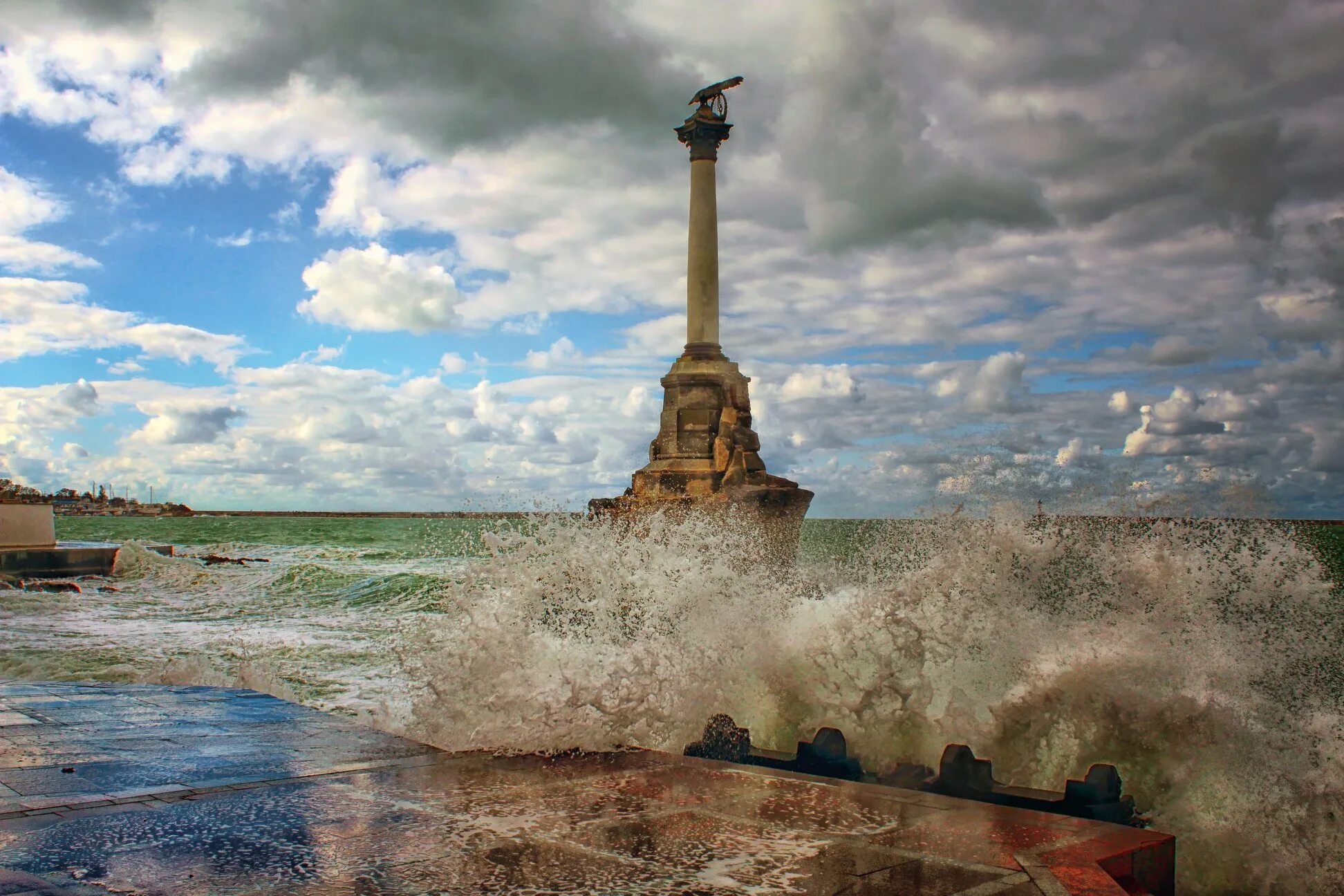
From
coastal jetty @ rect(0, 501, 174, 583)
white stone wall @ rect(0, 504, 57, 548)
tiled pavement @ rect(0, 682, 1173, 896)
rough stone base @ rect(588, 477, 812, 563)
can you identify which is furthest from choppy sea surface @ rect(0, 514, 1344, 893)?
white stone wall @ rect(0, 504, 57, 548)

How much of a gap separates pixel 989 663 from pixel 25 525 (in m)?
18.5

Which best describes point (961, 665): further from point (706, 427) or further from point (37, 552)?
point (37, 552)

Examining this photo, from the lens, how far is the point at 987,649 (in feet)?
20.7

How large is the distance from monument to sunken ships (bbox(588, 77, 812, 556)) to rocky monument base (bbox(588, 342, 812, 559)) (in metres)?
0.02

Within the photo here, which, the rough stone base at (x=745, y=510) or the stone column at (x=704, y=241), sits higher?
the stone column at (x=704, y=241)

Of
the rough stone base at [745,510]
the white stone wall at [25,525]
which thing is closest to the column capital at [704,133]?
the rough stone base at [745,510]

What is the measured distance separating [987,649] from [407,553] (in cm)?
3348

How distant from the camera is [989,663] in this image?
20.4 ft

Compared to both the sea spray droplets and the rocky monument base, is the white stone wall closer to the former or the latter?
the rocky monument base

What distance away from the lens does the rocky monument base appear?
17188mm

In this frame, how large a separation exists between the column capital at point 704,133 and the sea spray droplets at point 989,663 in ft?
40.6

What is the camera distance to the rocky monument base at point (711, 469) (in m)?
17.2

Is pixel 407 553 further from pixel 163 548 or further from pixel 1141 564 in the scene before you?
pixel 1141 564

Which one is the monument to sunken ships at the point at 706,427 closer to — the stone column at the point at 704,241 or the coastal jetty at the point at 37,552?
the stone column at the point at 704,241
